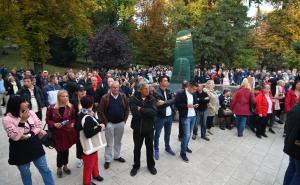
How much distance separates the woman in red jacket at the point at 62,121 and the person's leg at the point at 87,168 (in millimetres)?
640

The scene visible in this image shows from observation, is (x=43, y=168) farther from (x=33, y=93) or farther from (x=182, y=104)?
(x=33, y=93)

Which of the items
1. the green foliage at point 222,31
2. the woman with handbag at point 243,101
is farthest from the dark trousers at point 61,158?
the green foliage at point 222,31

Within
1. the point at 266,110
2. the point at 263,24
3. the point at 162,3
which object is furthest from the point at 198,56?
the point at 266,110

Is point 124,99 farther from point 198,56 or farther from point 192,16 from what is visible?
point 192,16

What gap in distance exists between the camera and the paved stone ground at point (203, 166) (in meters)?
6.22

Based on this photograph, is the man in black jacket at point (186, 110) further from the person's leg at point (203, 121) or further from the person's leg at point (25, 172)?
the person's leg at point (25, 172)

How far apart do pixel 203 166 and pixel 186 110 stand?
4.51ft

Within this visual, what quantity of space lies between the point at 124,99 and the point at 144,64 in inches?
1297

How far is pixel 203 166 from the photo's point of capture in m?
7.04

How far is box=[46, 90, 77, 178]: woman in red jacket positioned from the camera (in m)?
5.81

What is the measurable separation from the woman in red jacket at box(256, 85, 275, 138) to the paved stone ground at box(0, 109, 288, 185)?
2.16 ft

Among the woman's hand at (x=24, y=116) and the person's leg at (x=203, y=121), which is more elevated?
the woman's hand at (x=24, y=116)


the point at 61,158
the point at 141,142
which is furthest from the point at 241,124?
the point at 61,158

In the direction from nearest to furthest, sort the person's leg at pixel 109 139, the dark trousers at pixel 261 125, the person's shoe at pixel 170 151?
the person's leg at pixel 109 139
the person's shoe at pixel 170 151
the dark trousers at pixel 261 125
